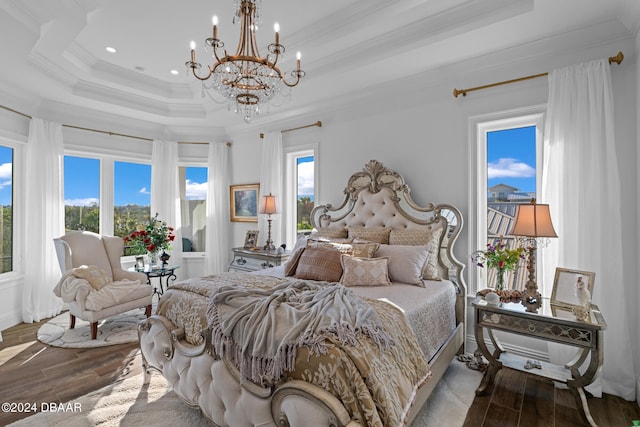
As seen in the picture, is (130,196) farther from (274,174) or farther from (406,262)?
(406,262)

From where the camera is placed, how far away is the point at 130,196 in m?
5.42

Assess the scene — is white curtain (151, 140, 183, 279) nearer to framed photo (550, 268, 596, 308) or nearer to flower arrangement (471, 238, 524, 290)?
flower arrangement (471, 238, 524, 290)

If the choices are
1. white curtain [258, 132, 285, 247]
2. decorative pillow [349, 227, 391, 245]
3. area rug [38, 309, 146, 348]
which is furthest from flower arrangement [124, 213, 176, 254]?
decorative pillow [349, 227, 391, 245]

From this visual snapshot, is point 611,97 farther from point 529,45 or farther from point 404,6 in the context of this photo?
point 404,6

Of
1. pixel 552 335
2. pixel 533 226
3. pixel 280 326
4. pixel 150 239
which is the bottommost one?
pixel 552 335

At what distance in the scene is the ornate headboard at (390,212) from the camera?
126 inches

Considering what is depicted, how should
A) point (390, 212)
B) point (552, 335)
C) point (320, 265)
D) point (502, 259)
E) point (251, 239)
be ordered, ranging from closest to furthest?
point (552, 335)
point (502, 259)
point (320, 265)
point (390, 212)
point (251, 239)

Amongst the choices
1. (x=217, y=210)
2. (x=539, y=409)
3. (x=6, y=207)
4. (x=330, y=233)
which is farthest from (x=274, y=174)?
(x=539, y=409)

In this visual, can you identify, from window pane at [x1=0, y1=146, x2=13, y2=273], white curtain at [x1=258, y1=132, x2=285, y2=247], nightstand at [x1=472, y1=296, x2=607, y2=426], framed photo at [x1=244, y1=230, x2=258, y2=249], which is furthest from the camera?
framed photo at [x1=244, y1=230, x2=258, y2=249]

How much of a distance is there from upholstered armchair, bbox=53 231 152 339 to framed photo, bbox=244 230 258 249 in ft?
4.89

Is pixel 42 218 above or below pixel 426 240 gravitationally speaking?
above

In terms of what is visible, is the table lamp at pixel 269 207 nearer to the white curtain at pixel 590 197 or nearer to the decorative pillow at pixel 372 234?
the decorative pillow at pixel 372 234

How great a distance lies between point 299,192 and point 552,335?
3461 mm

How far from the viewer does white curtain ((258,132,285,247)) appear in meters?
4.88
